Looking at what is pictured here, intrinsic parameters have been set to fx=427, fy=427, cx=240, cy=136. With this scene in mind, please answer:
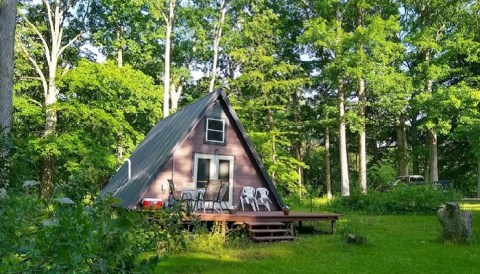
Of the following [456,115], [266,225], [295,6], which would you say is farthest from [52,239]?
[295,6]

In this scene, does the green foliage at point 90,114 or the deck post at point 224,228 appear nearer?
the deck post at point 224,228

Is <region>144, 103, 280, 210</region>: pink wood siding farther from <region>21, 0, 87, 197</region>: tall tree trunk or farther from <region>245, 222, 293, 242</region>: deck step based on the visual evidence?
<region>21, 0, 87, 197</region>: tall tree trunk

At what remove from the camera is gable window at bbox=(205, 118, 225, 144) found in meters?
13.3

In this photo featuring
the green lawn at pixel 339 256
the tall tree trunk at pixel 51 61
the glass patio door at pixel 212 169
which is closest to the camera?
the green lawn at pixel 339 256

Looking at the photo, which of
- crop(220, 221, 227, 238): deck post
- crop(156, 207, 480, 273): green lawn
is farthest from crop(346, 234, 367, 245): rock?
crop(220, 221, 227, 238): deck post

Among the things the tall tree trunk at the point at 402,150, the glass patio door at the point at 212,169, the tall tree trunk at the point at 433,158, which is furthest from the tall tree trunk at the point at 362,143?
the glass patio door at the point at 212,169

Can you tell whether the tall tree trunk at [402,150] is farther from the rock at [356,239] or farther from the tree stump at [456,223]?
the rock at [356,239]

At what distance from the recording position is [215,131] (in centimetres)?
1338

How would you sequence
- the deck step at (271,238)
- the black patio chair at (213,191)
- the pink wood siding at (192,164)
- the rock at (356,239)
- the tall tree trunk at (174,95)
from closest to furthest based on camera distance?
1. the rock at (356,239)
2. the deck step at (271,238)
3. the black patio chair at (213,191)
4. the pink wood siding at (192,164)
5. the tall tree trunk at (174,95)

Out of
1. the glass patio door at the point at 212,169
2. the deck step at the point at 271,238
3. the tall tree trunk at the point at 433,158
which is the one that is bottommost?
the deck step at the point at 271,238

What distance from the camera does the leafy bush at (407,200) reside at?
→ 52.6 ft

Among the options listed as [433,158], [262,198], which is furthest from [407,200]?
[433,158]

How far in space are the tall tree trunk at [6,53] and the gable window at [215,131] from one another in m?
6.49

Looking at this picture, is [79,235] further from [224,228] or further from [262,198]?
[262,198]
